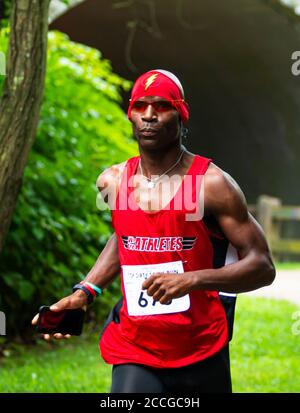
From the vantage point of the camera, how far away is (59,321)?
413 centimetres

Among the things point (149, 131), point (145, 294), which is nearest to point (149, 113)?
point (149, 131)

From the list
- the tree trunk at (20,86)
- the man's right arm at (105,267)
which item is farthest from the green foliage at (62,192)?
the man's right arm at (105,267)

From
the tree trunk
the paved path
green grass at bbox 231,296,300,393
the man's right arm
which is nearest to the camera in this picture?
the man's right arm

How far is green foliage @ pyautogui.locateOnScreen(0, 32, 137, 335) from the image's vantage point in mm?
8789

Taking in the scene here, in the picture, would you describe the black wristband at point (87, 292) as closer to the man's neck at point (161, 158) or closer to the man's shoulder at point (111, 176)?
the man's shoulder at point (111, 176)

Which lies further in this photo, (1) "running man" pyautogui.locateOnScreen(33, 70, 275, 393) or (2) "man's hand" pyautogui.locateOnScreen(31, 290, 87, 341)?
(2) "man's hand" pyautogui.locateOnScreen(31, 290, 87, 341)

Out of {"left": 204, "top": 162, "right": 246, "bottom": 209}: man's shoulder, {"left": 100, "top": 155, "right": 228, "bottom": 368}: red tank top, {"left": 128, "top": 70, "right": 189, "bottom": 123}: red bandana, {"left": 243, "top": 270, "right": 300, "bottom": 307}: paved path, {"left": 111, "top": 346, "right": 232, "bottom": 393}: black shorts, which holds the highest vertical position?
{"left": 128, "top": 70, "right": 189, "bottom": 123}: red bandana

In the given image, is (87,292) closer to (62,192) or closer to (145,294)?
(145,294)

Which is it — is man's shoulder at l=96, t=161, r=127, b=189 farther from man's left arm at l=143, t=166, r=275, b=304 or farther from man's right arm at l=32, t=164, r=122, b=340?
man's left arm at l=143, t=166, r=275, b=304

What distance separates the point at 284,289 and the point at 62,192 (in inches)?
239

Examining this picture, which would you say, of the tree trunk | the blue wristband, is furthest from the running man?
the tree trunk

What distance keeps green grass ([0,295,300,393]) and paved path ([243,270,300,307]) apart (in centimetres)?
241

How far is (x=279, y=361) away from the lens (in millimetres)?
8555

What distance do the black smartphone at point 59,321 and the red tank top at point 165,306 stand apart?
233 mm
